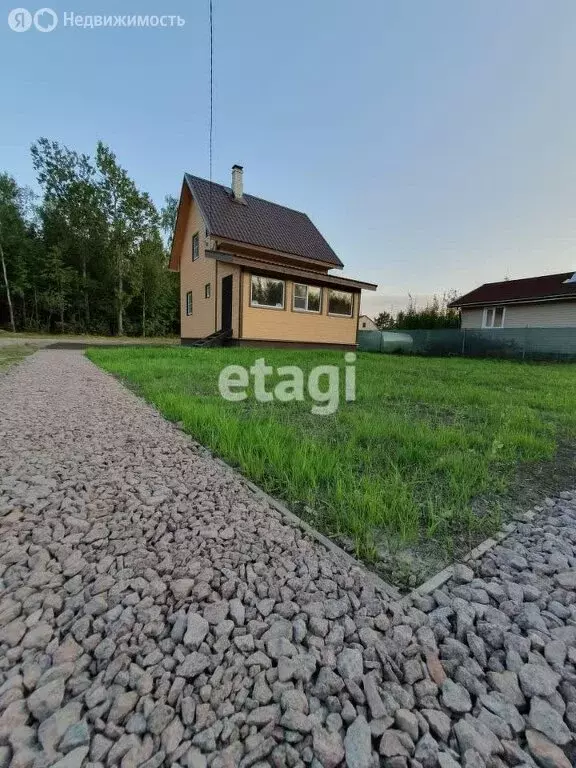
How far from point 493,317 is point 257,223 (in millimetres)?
13365

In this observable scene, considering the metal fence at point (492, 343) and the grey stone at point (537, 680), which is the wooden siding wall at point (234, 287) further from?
the grey stone at point (537, 680)

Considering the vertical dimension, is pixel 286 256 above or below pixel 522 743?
above

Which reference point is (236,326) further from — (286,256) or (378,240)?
(378,240)

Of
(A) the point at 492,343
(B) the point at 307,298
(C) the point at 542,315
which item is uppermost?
(B) the point at 307,298

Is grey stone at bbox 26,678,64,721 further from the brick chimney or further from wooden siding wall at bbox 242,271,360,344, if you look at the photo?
the brick chimney

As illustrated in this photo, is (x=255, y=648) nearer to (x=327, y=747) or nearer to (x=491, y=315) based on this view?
(x=327, y=747)

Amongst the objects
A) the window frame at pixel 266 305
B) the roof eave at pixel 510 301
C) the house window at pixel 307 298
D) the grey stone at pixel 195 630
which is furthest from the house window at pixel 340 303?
the grey stone at pixel 195 630

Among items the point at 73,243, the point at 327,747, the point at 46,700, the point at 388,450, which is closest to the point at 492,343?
the point at 388,450

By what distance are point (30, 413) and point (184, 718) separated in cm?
362

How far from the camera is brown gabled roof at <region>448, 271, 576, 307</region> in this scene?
49.8 feet

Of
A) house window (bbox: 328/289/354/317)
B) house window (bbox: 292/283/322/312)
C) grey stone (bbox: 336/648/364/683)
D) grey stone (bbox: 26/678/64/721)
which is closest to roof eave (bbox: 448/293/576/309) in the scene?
house window (bbox: 328/289/354/317)

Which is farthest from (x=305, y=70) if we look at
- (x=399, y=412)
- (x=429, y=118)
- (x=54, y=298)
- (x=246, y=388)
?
(x=54, y=298)

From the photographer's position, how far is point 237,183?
13.7m

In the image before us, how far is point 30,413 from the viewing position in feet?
11.2
